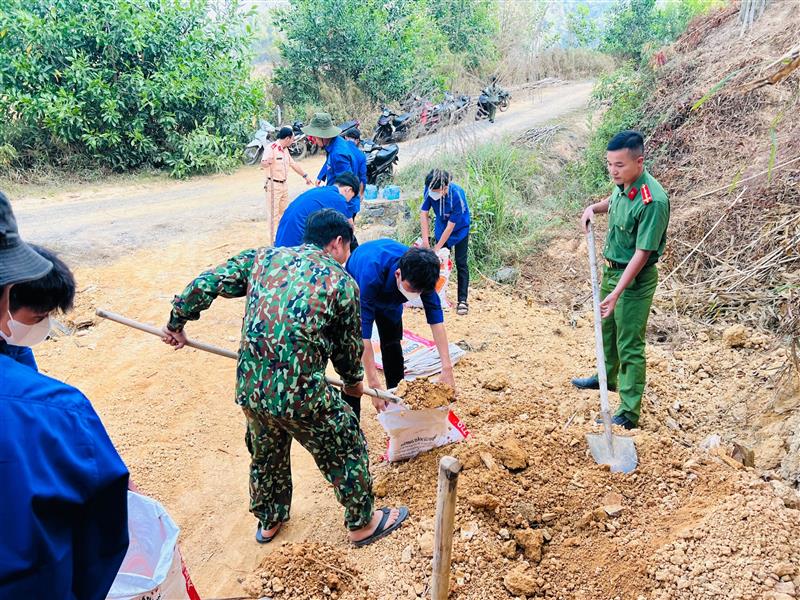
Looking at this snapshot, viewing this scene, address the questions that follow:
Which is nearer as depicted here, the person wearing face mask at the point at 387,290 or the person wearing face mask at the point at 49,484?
the person wearing face mask at the point at 49,484

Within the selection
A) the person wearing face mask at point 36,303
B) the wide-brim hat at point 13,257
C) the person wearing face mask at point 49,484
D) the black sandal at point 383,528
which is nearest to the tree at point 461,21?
the black sandal at point 383,528

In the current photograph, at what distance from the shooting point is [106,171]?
9.80 m

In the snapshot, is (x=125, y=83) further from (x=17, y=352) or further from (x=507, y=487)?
(x=507, y=487)

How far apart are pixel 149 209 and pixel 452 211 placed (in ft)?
17.4

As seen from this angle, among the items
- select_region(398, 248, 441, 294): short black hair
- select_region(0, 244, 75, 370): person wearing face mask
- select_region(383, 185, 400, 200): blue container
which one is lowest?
select_region(383, 185, 400, 200): blue container

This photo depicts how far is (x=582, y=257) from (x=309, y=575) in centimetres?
489

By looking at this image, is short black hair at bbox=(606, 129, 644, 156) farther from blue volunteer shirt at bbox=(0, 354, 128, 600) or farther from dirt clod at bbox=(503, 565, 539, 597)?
blue volunteer shirt at bbox=(0, 354, 128, 600)

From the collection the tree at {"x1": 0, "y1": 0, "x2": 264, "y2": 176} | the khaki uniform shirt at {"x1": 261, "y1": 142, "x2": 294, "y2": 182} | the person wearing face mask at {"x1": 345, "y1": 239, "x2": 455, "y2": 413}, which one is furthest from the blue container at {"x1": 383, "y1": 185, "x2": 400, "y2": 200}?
the person wearing face mask at {"x1": 345, "y1": 239, "x2": 455, "y2": 413}

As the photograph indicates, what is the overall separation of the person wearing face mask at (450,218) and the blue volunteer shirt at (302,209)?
4.22 feet

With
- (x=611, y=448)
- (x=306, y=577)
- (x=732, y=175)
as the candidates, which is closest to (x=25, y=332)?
(x=306, y=577)

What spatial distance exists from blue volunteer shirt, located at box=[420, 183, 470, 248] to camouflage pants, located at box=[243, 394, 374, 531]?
9.22ft

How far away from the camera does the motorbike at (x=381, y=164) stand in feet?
28.6

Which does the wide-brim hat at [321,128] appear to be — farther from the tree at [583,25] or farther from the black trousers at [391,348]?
the tree at [583,25]

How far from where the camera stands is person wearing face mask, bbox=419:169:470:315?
190 inches
